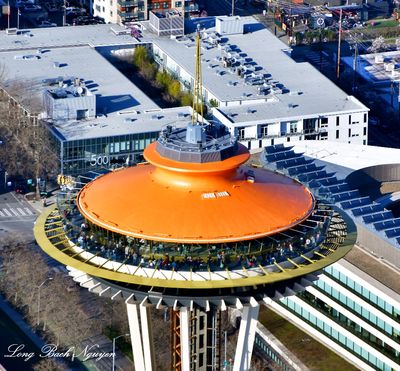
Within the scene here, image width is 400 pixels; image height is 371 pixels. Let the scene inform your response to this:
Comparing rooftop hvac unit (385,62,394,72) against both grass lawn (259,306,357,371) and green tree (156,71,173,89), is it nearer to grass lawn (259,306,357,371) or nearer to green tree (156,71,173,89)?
green tree (156,71,173,89)

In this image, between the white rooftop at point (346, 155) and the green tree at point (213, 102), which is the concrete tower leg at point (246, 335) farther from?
the green tree at point (213, 102)

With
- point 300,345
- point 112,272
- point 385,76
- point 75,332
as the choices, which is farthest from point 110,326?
point 385,76

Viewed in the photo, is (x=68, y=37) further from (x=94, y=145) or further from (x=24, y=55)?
(x=94, y=145)

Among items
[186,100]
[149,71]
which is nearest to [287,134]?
[186,100]

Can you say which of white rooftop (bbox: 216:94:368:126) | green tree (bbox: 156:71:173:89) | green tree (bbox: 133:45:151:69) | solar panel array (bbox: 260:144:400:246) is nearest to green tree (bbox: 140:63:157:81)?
green tree (bbox: 133:45:151:69)

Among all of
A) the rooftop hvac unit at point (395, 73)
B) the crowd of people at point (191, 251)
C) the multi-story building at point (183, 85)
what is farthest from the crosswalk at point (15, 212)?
the crowd of people at point (191, 251)

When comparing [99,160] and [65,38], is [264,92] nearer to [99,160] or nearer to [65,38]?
[99,160]

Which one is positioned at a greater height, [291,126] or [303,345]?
[291,126]
